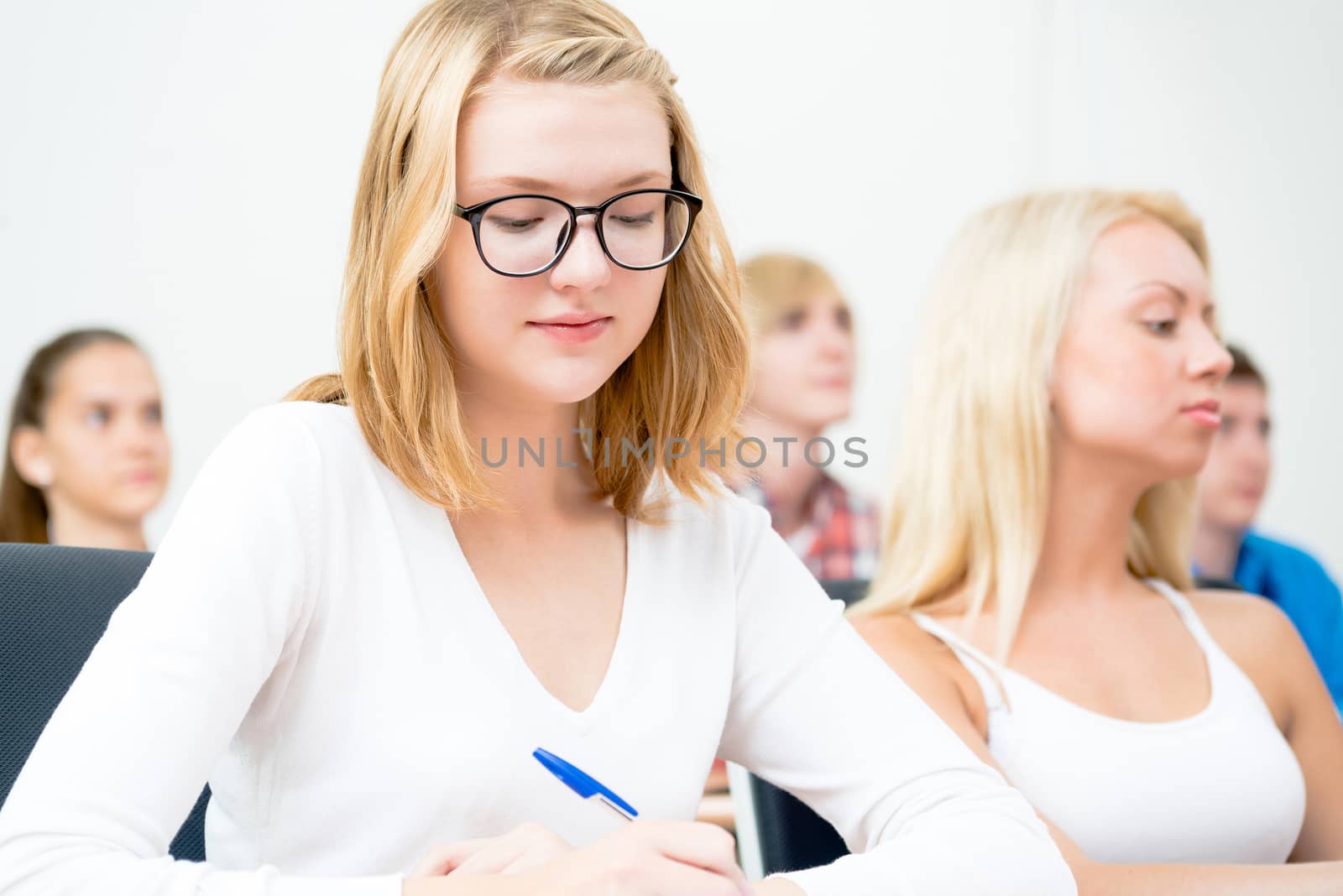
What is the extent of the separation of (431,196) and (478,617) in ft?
1.07

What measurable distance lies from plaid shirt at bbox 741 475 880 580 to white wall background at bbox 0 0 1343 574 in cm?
42

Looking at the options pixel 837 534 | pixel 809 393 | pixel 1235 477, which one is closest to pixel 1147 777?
pixel 1235 477

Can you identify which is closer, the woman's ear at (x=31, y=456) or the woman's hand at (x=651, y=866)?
the woman's hand at (x=651, y=866)

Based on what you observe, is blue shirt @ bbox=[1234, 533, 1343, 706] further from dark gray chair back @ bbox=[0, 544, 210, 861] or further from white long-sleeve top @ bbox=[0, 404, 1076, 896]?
dark gray chair back @ bbox=[0, 544, 210, 861]

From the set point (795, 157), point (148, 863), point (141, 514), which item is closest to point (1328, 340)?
point (795, 157)

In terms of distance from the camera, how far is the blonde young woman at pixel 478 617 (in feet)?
2.69

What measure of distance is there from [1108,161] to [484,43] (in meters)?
3.39

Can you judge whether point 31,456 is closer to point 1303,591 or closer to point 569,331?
point 569,331

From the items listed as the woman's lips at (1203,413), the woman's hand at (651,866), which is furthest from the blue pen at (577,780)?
the woman's lips at (1203,413)

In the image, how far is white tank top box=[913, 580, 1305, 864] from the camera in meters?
1.32

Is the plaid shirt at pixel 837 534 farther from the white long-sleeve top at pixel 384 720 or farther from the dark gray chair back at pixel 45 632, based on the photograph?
the dark gray chair back at pixel 45 632

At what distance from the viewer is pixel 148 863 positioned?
761 millimetres

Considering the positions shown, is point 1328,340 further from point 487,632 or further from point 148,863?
point 148,863

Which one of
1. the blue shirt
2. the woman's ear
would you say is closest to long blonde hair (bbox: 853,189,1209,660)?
the blue shirt
